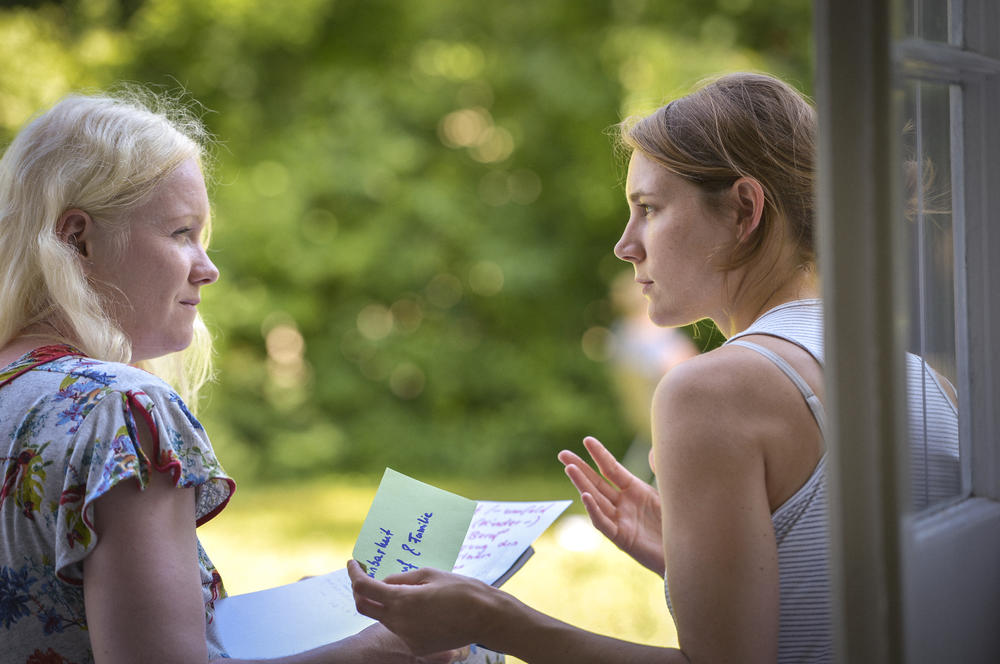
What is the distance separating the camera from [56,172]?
1460mm

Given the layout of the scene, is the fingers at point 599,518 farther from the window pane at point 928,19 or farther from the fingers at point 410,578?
the window pane at point 928,19

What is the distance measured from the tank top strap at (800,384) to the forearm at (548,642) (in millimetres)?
386

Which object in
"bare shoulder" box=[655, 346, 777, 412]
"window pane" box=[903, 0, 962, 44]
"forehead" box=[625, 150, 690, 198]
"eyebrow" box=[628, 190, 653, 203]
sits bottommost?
"bare shoulder" box=[655, 346, 777, 412]

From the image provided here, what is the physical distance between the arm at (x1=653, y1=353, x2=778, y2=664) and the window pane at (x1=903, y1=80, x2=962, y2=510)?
201mm

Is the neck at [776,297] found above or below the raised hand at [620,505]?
above

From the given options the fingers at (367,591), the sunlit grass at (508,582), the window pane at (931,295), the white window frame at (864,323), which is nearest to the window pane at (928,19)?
the window pane at (931,295)

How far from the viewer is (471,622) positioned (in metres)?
1.29

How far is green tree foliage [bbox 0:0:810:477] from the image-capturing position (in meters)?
8.17

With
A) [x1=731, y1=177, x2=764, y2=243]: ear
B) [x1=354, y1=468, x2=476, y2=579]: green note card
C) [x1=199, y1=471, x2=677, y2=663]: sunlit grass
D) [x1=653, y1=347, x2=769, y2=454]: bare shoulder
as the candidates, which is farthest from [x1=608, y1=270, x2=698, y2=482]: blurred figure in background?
[x1=653, y1=347, x2=769, y2=454]: bare shoulder

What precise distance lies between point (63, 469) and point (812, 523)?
3.35 ft

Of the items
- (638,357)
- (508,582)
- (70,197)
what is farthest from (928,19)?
(638,357)

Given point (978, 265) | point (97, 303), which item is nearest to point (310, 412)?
point (97, 303)

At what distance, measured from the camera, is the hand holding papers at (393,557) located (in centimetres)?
141

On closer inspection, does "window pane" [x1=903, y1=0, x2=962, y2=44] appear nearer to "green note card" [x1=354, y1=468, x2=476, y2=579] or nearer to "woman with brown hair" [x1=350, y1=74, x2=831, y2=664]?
"woman with brown hair" [x1=350, y1=74, x2=831, y2=664]
